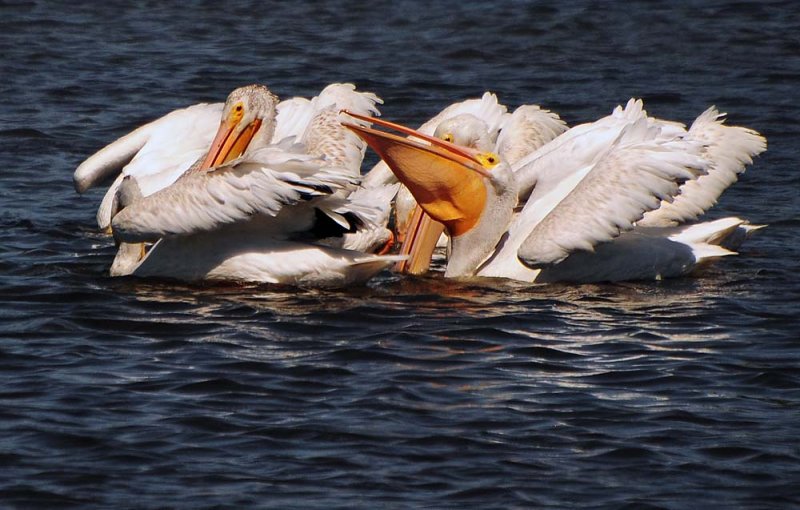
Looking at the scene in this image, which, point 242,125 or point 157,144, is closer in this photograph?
point 242,125

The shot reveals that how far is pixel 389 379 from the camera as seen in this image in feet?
19.1

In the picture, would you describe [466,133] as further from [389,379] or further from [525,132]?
[389,379]

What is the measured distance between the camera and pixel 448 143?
739 cm

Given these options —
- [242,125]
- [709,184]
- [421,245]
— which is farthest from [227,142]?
[709,184]

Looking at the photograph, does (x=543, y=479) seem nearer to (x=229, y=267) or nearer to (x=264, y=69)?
(x=229, y=267)

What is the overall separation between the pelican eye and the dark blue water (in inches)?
22.5

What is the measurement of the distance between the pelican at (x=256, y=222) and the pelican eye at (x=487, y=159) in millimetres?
497

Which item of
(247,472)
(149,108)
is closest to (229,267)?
(247,472)

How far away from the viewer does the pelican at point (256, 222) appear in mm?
6781

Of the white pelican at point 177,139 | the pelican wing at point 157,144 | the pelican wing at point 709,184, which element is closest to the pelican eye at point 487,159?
the pelican wing at point 709,184

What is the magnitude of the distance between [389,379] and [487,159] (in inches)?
76.0

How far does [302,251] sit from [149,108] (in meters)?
4.59

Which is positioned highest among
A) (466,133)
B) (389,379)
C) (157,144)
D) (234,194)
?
(466,133)

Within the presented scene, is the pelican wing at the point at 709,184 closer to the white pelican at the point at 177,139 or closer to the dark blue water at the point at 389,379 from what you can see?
the dark blue water at the point at 389,379
